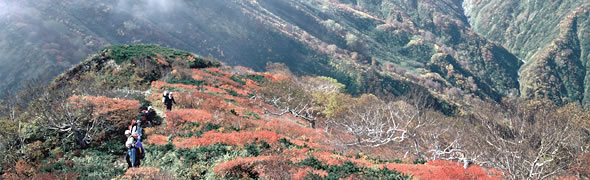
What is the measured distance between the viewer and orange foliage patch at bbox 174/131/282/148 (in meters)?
14.2

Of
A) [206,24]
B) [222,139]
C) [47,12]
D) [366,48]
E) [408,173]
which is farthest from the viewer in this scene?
[366,48]

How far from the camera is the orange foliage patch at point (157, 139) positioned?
14.7 m

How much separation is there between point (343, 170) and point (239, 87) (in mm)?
25952

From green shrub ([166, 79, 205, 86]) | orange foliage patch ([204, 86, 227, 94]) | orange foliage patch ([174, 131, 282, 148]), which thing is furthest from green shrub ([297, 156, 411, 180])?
green shrub ([166, 79, 205, 86])

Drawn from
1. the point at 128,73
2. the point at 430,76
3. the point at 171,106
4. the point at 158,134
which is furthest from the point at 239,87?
the point at 430,76

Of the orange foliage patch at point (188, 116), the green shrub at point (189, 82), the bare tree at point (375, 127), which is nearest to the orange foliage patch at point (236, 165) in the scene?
the orange foliage patch at point (188, 116)

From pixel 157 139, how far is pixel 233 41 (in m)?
131

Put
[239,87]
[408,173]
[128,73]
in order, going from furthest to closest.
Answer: [239,87] → [128,73] → [408,173]

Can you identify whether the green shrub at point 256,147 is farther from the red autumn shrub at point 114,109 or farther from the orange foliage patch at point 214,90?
the orange foliage patch at point 214,90

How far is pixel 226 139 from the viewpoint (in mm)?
14734

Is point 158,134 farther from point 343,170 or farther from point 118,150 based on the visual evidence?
point 343,170

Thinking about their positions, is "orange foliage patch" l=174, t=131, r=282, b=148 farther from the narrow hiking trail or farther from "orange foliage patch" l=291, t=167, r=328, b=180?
"orange foliage patch" l=291, t=167, r=328, b=180

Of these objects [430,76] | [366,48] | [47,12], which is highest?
[47,12]

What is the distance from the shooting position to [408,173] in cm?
1123
